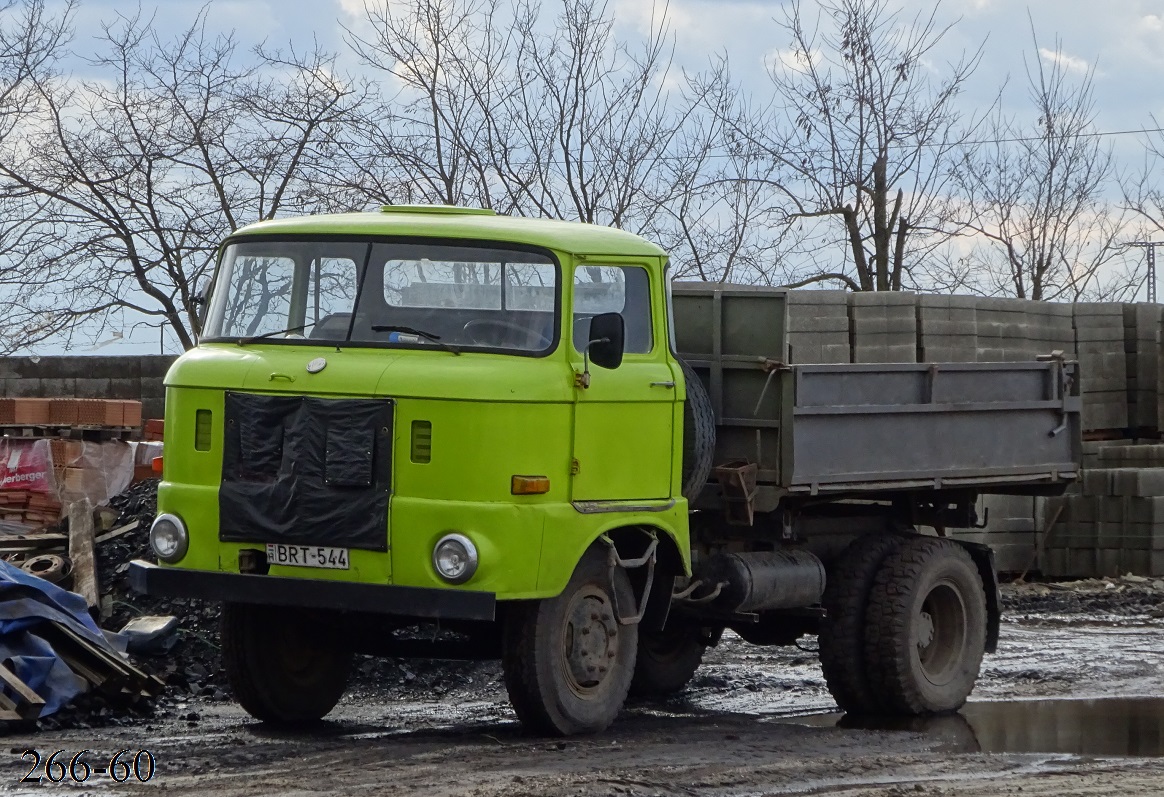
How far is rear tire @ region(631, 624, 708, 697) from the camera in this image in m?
9.88

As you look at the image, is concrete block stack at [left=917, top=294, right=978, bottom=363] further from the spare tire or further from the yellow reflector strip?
the yellow reflector strip

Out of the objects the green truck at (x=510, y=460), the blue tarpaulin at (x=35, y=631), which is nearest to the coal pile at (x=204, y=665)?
the blue tarpaulin at (x=35, y=631)

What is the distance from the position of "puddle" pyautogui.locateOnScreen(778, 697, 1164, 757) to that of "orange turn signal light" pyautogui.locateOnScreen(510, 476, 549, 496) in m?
2.59

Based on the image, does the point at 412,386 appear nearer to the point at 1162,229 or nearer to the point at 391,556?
the point at 391,556

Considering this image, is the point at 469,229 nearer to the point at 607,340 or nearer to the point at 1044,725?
the point at 607,340

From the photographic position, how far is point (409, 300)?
24.6ft

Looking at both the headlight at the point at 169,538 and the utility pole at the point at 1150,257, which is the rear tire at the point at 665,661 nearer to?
the headlight at the point at 169,538

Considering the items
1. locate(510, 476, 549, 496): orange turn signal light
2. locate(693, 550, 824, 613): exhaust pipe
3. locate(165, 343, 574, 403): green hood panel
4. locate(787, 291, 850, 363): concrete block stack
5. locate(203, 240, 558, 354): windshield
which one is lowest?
locate(693, 550, 824, 613): exhaust pipe

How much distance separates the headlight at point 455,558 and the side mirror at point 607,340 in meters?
1.09

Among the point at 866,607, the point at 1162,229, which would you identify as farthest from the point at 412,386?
the point at 1162,229

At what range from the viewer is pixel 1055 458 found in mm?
10148

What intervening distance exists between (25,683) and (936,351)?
9.43 m

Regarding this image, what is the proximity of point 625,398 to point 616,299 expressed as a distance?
1.71 feet

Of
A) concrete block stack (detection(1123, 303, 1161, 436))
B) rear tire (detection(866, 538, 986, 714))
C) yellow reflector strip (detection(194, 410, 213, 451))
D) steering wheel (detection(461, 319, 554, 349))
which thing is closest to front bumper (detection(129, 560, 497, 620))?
yellow reflector strip (detection(194, 410, 213, 451))
